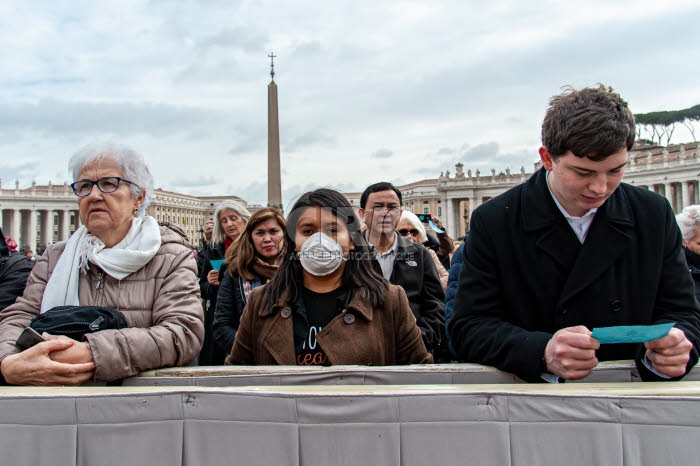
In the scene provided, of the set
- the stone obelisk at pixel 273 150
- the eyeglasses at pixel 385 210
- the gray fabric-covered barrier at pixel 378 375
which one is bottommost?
the gray fabric-covered barrier at pixel 378 375

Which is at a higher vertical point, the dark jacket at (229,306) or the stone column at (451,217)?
the stone column at (451,217)

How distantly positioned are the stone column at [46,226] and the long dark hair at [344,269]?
260 feet

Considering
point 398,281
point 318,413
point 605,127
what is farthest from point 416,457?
point 398,281

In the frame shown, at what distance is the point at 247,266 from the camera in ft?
12.6

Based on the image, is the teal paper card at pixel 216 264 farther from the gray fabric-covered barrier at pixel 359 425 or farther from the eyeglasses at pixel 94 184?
the gray fabric-covered barrier at pixel 359 425

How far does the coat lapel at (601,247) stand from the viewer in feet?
5.60

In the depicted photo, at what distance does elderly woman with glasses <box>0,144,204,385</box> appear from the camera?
1.93 m

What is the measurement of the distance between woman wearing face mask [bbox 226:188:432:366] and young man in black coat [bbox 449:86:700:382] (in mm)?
493

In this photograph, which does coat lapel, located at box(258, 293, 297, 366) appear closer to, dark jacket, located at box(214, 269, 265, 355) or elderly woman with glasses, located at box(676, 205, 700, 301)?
dark jacket, located at box(214, 269, 265, 355)

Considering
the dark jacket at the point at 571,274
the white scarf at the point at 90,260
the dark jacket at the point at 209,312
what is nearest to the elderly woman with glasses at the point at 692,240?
the dark jacket at the point at 571,274

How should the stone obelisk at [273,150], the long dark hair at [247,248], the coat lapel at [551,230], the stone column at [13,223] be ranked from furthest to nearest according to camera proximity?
the stone column at [13,223] < the stone obelisk at [273,150] < the long dark hair at [247,248] < the coat lapel at [551,230]

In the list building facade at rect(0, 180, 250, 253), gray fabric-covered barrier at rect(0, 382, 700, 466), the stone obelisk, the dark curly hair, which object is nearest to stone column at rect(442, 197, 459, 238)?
building facade at rect(0, 180, 250, 253)

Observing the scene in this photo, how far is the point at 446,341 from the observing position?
3574 mm

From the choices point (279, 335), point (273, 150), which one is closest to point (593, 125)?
point (279, 335)
